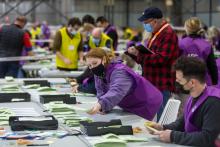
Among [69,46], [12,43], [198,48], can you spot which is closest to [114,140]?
[198,48]

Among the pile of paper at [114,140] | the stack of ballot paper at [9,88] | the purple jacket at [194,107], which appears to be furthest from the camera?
the stack of ballot paper at [9,88]

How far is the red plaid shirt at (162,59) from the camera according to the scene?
18.5 ft

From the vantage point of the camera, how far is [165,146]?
11.1 ft

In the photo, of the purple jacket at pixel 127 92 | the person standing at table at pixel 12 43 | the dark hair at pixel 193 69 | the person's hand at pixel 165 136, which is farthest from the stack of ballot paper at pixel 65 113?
the person standing at table at pixel 12 43

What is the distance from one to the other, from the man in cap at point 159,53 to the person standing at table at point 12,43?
406 cm

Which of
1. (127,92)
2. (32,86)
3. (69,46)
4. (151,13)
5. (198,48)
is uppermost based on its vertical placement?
(151,13)

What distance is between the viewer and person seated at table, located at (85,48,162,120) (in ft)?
14.3

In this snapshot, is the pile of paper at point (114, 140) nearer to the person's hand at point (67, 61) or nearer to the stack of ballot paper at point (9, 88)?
the stack of ballot paper at point (9, 88)

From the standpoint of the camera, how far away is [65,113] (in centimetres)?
450

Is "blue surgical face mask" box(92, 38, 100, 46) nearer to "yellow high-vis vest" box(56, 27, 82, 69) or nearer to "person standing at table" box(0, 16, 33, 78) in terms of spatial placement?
"yellow high-vis vest" box(56, 27, 82, 69)

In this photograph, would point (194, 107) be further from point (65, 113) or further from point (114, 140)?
point (65, 113)

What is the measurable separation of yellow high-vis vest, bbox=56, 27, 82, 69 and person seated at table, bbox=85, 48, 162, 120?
12.2 feet

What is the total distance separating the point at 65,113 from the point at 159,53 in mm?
1550

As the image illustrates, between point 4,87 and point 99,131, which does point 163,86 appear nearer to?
point 4,87
